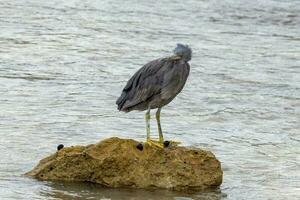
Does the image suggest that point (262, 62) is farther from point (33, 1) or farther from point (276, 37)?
point (33, 1)

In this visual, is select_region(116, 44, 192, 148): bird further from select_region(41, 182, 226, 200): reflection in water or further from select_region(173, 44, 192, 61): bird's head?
select_region(41, 182, 226, 200): reflection in water

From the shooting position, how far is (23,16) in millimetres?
20281

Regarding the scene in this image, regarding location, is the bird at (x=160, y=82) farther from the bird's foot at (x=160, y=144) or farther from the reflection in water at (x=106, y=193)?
the reflection in water at (x=106, y=193)

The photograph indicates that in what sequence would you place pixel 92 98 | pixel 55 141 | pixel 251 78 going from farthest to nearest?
1. pixel 251 78
2. pixel 92 98
3. pixel 55 141

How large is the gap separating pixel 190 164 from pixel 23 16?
12.4 meters

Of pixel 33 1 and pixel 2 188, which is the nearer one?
pixel 2 188

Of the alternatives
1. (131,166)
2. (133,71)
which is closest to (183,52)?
(131,166)

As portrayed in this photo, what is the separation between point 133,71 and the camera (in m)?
15.2

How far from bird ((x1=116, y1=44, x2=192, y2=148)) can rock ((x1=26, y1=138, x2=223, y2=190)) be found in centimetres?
18

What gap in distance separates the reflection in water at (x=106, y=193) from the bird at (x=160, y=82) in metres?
0.47

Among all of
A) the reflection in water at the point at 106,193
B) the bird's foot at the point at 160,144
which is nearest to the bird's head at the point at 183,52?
the bird's foot at the point at 160,144

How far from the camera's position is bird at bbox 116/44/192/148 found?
8.47 metres

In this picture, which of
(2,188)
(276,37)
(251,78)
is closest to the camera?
(2,188)

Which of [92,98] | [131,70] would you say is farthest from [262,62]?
[92,98]
